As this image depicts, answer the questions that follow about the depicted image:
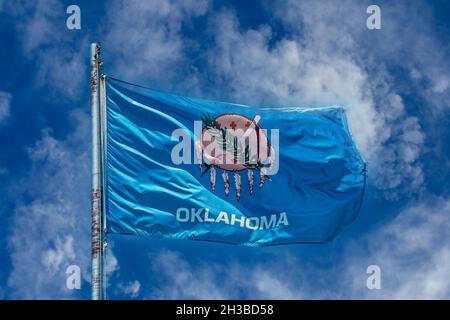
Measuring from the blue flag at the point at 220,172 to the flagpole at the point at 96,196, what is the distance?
1442 mm

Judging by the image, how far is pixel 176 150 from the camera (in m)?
32.0

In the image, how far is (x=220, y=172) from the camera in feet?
106

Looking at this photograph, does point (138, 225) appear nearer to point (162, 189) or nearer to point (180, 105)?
point (162, 189)

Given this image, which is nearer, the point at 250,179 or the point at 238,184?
the point at 238,184

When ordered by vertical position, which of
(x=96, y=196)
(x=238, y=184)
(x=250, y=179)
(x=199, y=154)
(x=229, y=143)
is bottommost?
(x=96, y=196)

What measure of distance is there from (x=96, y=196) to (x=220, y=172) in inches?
201

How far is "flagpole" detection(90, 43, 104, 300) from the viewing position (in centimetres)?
2753

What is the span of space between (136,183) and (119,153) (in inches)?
41.3

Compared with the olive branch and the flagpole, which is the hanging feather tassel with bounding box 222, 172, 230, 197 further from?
the flagpole

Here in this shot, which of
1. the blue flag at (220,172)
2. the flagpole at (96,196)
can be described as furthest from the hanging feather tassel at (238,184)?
the flagpole at (96,196)

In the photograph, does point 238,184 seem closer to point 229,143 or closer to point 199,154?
point 229,143

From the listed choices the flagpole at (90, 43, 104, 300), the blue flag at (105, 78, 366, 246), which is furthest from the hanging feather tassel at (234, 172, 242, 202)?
the flagpole at (90, 43, 104, 300)

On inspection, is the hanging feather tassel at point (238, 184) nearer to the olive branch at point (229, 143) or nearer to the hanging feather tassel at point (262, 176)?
the olive branch at point (229, 143)

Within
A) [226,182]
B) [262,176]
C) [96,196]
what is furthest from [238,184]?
[96,196]
